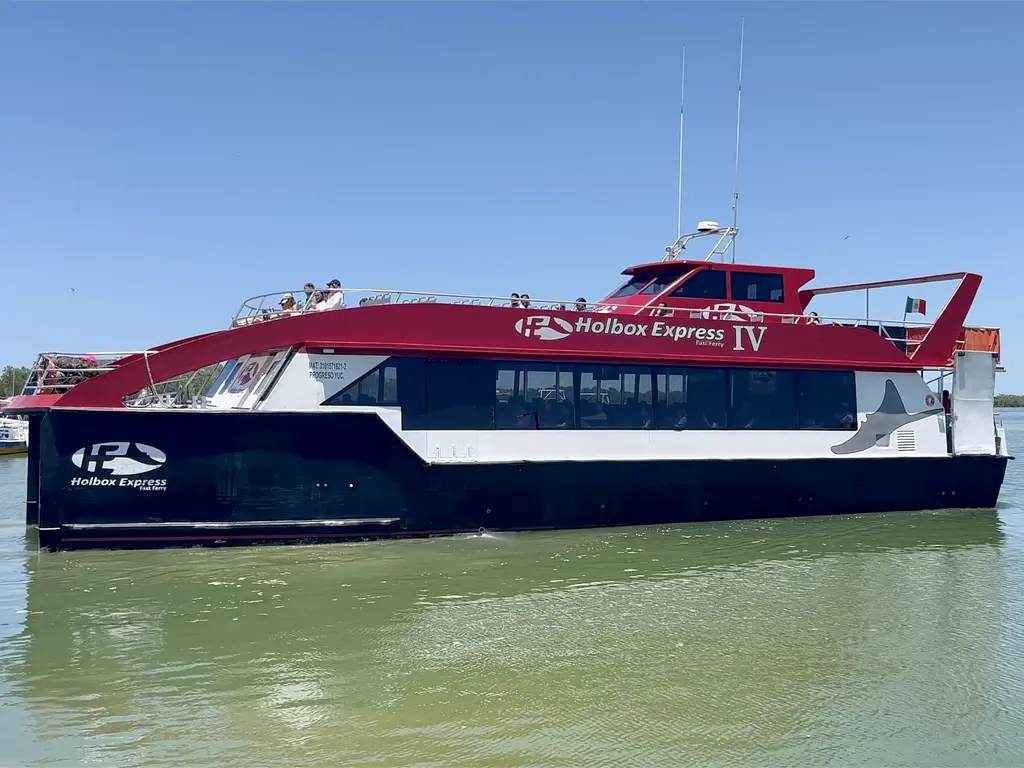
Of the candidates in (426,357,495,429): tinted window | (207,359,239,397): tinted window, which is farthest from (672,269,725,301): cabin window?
(207,359,239,397): tinted window

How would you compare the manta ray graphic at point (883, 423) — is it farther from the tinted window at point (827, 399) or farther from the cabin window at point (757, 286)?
the cabin window at point (757, 286)

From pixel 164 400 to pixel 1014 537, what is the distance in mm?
11477

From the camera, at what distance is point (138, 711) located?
557cm

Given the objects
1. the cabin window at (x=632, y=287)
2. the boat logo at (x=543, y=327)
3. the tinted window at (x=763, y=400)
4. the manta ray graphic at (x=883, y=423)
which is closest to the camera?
the boat logo at (x=543, y=327)

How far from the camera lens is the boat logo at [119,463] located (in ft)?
31.3

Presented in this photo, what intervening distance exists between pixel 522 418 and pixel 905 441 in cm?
628

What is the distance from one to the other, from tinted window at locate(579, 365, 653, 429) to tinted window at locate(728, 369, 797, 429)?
137 cm

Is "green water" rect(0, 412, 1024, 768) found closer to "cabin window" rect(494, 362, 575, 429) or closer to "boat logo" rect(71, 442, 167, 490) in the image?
"boat logo" rect(71, 442, 167, 490)

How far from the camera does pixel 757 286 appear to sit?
539 inches

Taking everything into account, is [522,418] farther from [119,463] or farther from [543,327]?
[119,463]

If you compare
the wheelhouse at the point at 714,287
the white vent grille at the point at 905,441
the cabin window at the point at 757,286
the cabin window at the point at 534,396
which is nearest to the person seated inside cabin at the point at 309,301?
the cabin window at the point at 534,396

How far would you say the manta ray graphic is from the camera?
13188 mm

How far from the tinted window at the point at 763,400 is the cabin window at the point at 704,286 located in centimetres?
142

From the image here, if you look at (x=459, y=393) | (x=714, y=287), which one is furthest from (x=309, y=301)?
(x=714, y=287)
